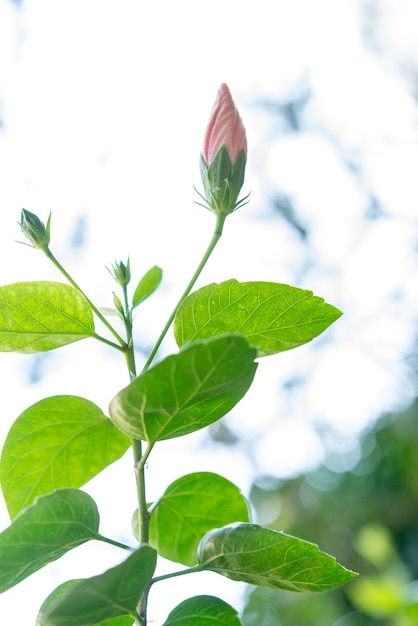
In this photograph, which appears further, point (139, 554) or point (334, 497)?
point (334, 497)

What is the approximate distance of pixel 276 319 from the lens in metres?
0.39

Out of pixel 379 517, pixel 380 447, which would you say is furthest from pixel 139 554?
pixel 380 447

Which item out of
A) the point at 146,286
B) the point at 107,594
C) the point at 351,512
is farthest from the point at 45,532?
the point at 351,512

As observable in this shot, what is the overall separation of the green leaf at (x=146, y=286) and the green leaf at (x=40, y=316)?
5 cm

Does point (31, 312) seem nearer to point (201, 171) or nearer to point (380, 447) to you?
point (201, 171)

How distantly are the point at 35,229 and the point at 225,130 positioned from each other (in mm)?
120

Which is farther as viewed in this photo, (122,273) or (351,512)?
(351,512)

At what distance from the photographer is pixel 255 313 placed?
1.28 ft

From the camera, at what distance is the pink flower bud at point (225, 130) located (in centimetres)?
43

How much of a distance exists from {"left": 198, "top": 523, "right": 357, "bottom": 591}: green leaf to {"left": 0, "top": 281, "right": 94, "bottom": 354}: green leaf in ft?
0.42

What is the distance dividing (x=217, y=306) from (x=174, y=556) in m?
0.16

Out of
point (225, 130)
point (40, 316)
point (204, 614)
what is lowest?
point (204, 614)

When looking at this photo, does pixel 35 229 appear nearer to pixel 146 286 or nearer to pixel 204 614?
pixel 146 286

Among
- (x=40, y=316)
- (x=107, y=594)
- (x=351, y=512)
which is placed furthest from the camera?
(x=351, y=512)
